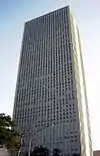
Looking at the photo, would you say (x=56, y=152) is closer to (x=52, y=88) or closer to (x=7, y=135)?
(x=52, y=88)

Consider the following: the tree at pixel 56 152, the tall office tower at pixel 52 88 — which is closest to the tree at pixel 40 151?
Result: the tall office tower at pixel 52 88

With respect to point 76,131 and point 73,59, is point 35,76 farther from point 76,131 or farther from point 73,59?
point 76,131

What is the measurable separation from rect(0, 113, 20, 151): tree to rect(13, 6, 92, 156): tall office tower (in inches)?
2605

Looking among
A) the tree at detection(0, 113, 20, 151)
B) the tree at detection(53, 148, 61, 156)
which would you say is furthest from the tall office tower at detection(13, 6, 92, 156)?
the tree at detection(0, 113, 20, 151)

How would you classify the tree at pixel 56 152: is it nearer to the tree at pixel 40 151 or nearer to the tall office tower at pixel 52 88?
the tall office tower at pixel 52 88

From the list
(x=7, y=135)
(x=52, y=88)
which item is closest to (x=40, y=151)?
(x=52, y=88)

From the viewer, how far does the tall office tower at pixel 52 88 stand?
118 meters

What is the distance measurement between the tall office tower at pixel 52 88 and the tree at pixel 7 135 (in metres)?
66.2

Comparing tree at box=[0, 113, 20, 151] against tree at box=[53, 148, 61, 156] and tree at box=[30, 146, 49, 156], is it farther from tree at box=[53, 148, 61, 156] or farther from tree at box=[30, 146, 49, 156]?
tree at box=[53, 148, 61, 156]

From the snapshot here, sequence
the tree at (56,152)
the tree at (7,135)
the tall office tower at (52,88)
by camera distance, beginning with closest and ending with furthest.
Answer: the tree at (7,135), the tree at (56,152), the tall office tower at (52,88)

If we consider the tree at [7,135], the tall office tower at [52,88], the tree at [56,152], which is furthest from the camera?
the tall office tower at [52,88]

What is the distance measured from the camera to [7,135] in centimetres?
3788

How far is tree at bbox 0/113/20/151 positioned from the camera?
37.4 metres

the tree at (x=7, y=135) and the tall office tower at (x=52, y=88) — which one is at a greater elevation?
the tall office tower at (x=52, y=88)
